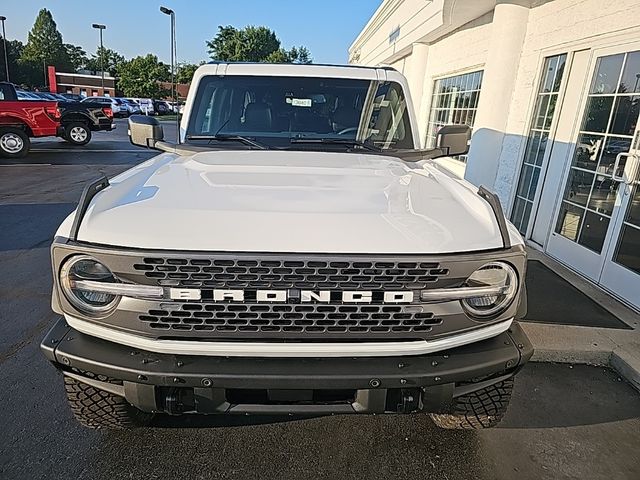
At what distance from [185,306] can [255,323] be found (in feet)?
0.88

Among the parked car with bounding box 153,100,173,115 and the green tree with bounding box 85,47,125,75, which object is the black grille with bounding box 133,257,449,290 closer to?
the parked car with bounding box 153,100,173,115

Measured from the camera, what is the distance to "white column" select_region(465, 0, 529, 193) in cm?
611

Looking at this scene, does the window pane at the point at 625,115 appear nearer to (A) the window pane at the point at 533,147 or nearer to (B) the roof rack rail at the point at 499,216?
(A) the window pane at the point at 533,147

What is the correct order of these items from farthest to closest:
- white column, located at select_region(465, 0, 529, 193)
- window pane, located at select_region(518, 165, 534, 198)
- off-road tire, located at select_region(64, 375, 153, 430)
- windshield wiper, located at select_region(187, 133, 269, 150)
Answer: white column, located at select_region(465, 0, 529, 193), window pane, located at select_region(518, 165, 534, 198), windshield wiper, located at select_region(187, 133, 269, 150), off-road tire, located at select_region(64, 375, 153, 430)

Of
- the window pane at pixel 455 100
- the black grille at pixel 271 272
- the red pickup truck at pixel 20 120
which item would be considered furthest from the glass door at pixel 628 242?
the red pickup truck at pixel 20 120

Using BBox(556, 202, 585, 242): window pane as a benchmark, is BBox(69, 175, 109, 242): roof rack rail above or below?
above

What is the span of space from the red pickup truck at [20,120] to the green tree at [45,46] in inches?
2820

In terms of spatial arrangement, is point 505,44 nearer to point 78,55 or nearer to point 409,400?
point 409,400

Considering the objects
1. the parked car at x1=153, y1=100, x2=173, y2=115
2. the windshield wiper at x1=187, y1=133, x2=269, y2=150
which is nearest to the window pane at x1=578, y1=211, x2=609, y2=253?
the windshield wiper at x1=187, y1=133, x2=269, y2=150

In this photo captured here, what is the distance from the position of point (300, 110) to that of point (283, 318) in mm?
1954

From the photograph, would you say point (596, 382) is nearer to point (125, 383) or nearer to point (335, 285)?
point (335, 285)

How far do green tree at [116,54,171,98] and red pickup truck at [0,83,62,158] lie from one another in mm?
49910

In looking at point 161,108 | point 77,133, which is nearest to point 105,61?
point 161,108

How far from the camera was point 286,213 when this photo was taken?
1800 millimetres
